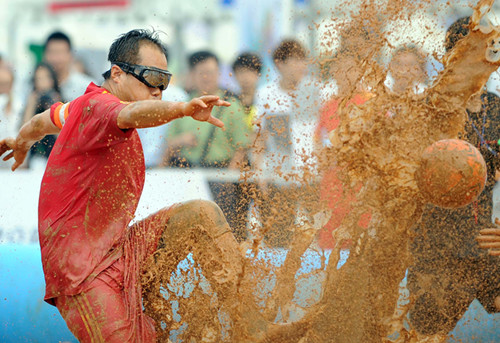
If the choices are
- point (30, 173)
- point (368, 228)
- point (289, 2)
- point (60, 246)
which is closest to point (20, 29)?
point (30, 173)

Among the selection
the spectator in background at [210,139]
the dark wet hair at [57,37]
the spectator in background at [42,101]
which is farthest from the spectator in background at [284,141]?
the dark wet hair at [57,37]

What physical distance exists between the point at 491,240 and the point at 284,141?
157cm

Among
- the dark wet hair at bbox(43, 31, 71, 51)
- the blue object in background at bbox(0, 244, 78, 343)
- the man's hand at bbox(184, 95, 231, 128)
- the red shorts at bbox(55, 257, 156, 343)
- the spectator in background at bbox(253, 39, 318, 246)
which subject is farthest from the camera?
the dark wet hair at bbox(43, 31, 71, 51)

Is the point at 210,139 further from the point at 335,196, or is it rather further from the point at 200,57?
the point at 335,196

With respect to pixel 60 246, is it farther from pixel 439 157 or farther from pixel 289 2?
pixel 289 2

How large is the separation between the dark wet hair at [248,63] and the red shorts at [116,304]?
2.18 meters

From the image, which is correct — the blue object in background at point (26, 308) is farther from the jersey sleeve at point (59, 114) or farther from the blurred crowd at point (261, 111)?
the jersey sleeve at point (59, 114)

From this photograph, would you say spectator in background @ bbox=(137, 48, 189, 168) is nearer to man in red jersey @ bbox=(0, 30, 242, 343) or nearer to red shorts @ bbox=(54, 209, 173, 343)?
man in red jersey @ bbox=(0, 30, 242, 343)

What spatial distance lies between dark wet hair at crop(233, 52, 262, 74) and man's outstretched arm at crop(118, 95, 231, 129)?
2.46m

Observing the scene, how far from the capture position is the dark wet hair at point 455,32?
3699mm

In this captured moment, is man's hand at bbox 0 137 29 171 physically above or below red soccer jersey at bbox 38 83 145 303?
above

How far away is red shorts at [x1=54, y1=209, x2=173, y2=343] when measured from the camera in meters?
2.94

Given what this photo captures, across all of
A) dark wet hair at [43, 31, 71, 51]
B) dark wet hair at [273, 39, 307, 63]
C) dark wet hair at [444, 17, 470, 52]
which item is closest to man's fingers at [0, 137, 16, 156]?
dark wet hair at [273, 39, 307, 63]

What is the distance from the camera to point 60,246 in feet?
9.93
